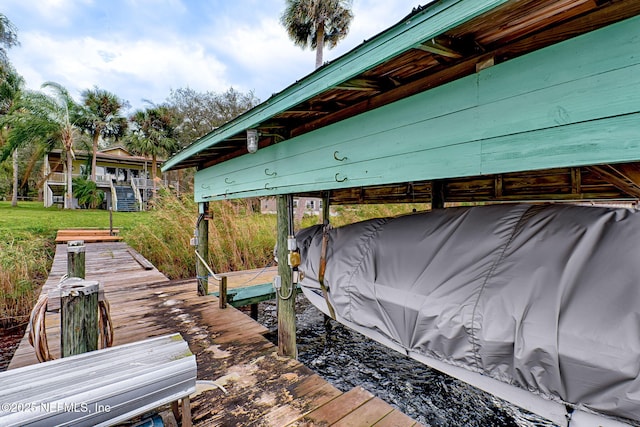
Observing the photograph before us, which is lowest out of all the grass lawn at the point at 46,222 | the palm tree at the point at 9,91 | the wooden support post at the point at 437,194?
the grass lawn at the point at 46,222

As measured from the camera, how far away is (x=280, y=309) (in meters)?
3.06

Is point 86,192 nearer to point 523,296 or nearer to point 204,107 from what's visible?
point 204,107

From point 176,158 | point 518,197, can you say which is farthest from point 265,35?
point 518,197

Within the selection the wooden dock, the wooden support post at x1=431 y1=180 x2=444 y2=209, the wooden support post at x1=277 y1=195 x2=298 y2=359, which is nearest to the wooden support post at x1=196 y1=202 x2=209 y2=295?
the wooden dock

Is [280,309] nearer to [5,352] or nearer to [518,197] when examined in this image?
[518,197]

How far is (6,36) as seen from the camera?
58.5 ft

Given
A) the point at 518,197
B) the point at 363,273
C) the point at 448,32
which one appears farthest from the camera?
the point at 518,197

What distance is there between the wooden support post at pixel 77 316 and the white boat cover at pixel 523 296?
1546mm

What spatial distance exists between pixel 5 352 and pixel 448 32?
699cm

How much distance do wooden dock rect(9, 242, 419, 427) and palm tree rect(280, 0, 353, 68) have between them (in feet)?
44.7

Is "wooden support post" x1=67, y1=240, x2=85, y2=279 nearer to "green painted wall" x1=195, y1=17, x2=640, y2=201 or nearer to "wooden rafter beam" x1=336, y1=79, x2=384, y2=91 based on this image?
"green painted wall" x1=195, y1=17, x2=640, y2=201

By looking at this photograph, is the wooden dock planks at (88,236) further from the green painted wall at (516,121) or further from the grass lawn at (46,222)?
the green painted wall at (516,121)

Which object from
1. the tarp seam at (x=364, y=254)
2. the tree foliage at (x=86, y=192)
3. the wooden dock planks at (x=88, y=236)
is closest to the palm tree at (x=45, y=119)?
the tree foliage at (x=86, y=192)

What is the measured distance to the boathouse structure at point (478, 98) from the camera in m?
1.03
